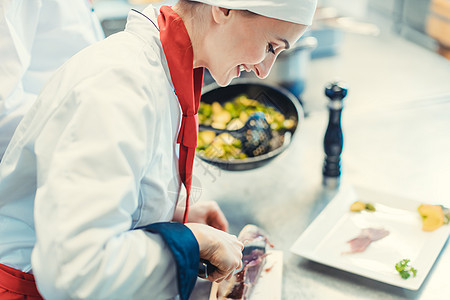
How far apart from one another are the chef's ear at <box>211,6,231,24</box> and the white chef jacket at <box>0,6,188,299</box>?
134 millimetres

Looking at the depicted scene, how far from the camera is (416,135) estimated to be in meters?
1.55

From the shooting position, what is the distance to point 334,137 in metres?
1.33

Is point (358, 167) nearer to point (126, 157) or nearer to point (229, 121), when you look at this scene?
point (229, 121)

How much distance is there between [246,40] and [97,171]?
37 cm

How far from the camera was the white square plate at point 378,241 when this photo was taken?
1.04 metres

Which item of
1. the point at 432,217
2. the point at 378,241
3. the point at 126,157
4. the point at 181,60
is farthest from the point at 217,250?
the point at 432,217

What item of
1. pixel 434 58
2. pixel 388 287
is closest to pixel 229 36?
pixel 388 287

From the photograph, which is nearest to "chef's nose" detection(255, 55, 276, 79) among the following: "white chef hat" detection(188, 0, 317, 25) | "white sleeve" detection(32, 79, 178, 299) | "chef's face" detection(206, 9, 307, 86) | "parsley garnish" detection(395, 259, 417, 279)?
"chef's face" detection(206, 9, 307, 86)

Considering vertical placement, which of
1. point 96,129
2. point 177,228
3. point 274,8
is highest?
point 274,8

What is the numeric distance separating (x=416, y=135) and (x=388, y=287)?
2.36 ft

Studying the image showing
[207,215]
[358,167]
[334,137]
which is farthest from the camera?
[358,167]

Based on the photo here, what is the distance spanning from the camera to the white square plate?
1.04 meters

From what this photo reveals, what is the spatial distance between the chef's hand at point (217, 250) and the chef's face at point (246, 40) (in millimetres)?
314

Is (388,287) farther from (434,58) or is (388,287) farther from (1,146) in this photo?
(434,58)
